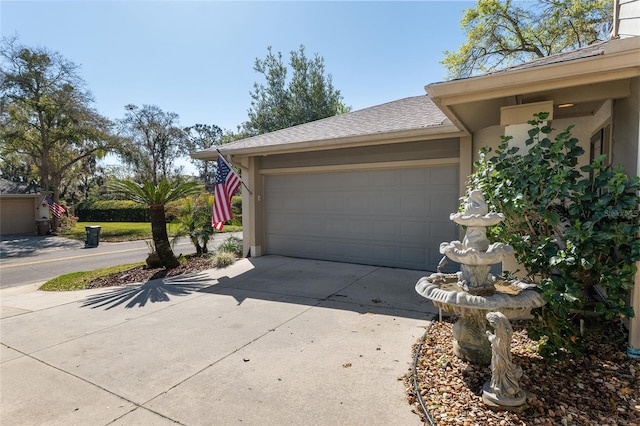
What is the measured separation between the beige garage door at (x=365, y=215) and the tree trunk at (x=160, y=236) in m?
2.58

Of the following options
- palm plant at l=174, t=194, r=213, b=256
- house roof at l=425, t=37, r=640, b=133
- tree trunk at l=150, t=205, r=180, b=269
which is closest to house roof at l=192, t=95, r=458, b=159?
palm plant at l=174, t=194, r=213, b=256

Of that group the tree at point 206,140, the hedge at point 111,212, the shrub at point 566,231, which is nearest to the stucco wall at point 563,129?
the shrub at point 566,231

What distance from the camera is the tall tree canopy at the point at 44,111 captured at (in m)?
20.5

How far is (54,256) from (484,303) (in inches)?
610

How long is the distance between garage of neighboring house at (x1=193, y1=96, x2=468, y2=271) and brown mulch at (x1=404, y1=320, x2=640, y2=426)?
12.2 ft

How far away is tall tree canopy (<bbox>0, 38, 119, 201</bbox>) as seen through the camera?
20484 mm

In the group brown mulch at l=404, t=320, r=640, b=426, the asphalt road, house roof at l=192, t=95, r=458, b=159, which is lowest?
the asphalt road

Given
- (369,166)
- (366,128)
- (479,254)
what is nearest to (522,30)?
(366,128)

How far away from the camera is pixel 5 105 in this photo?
20656 mm

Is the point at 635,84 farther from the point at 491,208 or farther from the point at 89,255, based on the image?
the point at 89,255

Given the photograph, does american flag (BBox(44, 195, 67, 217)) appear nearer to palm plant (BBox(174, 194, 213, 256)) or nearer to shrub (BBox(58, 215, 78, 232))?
shrub (BBox(58, 215, 78, 232))

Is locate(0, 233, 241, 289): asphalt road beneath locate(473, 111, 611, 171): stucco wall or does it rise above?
beneath

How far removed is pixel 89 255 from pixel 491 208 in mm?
14365

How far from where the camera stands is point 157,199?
828cm
